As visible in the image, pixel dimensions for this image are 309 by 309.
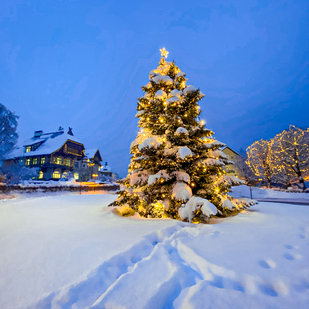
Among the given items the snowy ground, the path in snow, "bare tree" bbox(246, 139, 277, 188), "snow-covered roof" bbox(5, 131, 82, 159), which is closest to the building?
"snow-covered roof" bbox(5, 131, 82, 159)

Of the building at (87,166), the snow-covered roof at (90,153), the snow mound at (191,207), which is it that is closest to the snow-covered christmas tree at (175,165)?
the snow mound at (191,207)

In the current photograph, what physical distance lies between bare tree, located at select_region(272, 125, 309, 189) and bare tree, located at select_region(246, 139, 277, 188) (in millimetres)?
2000

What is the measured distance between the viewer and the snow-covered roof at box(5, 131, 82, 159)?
35.3m

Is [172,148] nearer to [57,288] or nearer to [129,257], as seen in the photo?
[129,257]

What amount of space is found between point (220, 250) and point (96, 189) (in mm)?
28707

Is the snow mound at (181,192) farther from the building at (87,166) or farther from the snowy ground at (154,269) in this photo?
the building at (87,166)

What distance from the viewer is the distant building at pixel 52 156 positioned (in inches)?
1371

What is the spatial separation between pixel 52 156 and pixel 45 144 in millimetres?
5137

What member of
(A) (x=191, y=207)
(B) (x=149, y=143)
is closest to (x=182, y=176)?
(A) (x=191, y=207)

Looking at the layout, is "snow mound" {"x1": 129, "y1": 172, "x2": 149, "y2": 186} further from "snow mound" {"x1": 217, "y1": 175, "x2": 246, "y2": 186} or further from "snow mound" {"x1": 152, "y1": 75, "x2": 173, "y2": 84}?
"snow mound" {"x1": 152, "y1": 75, "x2": 173, "y2": 84}

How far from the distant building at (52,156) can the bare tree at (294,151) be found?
3350 cm

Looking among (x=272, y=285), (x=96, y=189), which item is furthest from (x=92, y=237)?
(x=96, y=189)

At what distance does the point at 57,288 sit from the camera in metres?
2.23

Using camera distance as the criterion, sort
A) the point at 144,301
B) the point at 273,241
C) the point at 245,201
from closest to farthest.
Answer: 1. the point at 144,301
2. the point at 273,241
3. the point at 245,201
